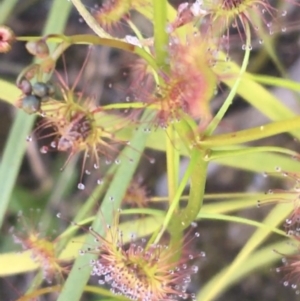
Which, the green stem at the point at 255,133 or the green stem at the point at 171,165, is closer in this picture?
the green stem at the point at 255,133

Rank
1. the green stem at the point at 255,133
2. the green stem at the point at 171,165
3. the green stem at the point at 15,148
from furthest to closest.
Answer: the green stem at the point at 15,148 < the green stem at the point at 171,165 < the green stem at the point at 255,133

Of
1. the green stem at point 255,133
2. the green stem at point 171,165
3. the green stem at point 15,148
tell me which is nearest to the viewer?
the green stem at point 255,133

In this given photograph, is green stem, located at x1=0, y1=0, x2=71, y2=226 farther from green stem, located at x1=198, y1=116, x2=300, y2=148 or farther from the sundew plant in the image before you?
green stem, located at x1=198, y1=116, x2=300, y2=148

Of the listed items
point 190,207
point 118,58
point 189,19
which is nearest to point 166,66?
point 189,19

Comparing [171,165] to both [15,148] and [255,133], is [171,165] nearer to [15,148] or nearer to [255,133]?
[255,133]

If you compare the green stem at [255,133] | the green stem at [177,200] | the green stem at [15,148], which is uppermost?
the green stem at [15,148]

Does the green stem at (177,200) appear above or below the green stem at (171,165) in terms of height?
below

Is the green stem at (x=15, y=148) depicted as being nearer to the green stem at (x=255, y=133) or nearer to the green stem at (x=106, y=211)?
the green stem at (x=106, y=211)

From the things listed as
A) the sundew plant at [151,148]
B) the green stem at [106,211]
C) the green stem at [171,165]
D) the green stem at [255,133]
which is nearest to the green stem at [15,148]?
the sundew plant at [151,148]
